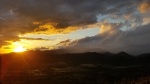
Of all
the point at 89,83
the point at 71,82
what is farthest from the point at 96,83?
the point at 71,82

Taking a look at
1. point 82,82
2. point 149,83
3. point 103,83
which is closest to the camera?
point 149,83

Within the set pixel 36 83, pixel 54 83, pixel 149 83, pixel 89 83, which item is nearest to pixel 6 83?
pixel 36 83

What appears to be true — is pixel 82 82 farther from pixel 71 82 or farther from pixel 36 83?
pixel 36 83

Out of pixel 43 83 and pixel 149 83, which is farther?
pixel 43 83

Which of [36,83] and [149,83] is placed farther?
[36,83]

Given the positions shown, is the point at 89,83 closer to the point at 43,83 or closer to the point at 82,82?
the point at 82,82

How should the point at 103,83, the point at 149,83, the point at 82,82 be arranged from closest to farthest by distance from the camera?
the point at 149,83
the point at 103,83
the point at 82,82

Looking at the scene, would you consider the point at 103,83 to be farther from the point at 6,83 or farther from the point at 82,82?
the point at 6,83

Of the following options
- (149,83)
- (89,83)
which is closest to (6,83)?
(89,83)
